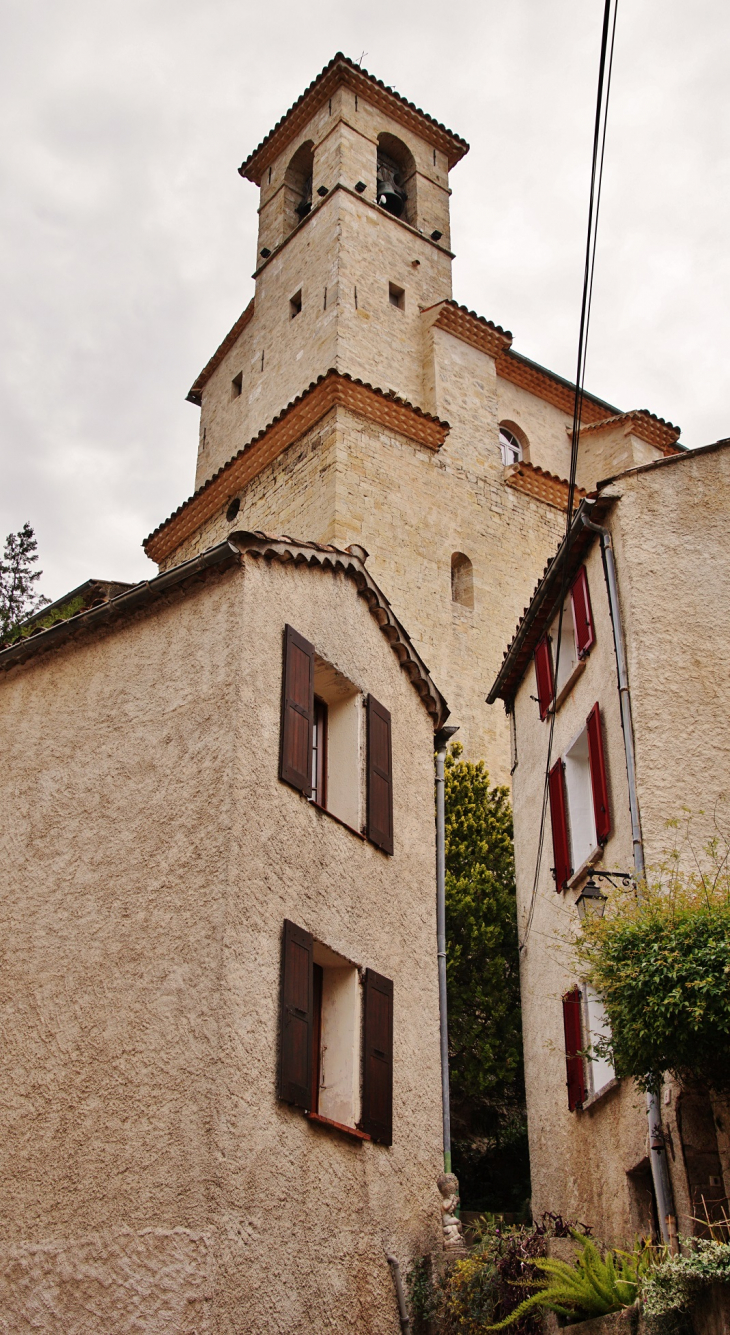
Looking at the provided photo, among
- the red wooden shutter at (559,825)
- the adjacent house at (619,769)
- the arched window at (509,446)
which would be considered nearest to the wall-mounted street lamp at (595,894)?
the adjacent house at (619,769)

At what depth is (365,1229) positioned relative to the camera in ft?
31.6

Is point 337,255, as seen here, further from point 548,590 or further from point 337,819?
point 337,819

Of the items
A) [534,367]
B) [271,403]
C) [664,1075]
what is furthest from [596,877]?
[534,367]

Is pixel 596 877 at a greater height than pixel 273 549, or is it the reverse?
pixel 273 549

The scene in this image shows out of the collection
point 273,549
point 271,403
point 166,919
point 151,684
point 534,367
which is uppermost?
point 534,367

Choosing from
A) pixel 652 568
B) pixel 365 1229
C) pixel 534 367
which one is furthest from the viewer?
pixel 534 367

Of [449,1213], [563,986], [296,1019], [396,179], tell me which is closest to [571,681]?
[563,986]

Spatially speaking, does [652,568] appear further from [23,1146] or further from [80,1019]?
[23,1146]

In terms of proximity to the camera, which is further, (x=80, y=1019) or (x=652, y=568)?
(x=652, y=568)

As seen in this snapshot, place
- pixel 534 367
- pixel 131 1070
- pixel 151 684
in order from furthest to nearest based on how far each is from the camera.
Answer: pixel 534 367, pixel 151 684, pixel 131 1070

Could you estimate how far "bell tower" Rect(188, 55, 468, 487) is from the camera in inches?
1113

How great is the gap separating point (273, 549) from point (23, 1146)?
16.1ft

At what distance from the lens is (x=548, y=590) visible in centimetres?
1455

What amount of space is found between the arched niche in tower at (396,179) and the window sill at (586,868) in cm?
2277
